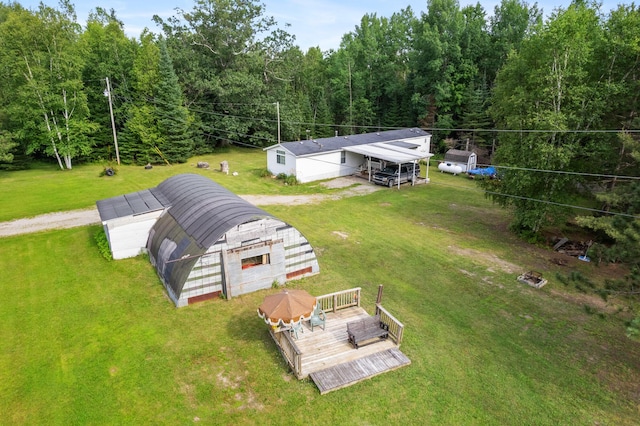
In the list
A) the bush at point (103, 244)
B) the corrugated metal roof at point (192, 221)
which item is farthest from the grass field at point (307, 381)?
the corrugated metal roof at point (192, 221)

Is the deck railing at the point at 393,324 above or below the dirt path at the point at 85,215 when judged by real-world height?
below

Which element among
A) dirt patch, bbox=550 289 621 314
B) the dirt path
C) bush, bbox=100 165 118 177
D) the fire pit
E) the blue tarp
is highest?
bush, bbox=100 165 118 177

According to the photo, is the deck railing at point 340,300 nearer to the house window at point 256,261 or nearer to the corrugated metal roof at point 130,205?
the house window at point 256,261

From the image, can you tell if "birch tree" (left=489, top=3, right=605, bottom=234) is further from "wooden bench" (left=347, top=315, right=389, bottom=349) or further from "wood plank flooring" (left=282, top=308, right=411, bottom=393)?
"wood plank flooring" (left=282, top=308, right=411, bottom=393)

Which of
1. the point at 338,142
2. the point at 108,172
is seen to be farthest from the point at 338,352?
the point at 108,172

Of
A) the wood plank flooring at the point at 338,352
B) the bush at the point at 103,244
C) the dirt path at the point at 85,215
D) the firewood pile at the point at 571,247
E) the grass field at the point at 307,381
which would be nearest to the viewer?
the grass field at the point at 307,381


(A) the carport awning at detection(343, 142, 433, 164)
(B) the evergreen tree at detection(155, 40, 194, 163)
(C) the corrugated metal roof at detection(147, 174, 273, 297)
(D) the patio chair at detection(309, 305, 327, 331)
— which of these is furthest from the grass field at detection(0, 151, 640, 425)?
(B) the evergreen tree at detection(155, 40, 194, 163)

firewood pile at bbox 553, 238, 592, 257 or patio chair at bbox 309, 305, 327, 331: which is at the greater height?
patio chair at bbox 309, 305, 327, 331
